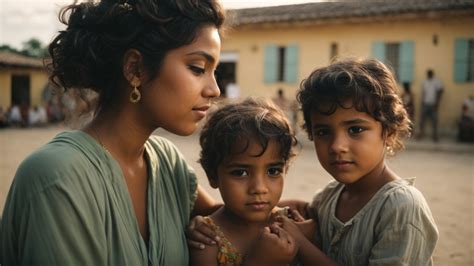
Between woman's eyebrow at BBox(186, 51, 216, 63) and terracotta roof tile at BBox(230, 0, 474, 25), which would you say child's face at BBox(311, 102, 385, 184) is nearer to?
woman's eyebrow at BBox(186, 51, 216, 63)

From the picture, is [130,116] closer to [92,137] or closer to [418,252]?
[92,137]

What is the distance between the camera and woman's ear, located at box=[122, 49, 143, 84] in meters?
1.99

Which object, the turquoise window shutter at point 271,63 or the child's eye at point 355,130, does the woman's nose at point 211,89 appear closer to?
Answer: the child's eye at point 355,130

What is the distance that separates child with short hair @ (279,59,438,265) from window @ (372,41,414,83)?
13.4 meters

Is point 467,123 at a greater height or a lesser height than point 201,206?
lesser

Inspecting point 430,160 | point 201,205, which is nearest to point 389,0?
point 430,160

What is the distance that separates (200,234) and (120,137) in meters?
0.55

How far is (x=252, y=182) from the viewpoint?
2.15 m

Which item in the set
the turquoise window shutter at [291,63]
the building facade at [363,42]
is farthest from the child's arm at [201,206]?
the turquoise window shutter at [291,63]

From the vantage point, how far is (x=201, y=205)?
8.32ft

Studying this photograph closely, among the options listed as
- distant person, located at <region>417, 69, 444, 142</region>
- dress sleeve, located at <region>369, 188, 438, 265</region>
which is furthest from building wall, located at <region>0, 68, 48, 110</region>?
dress sleeve, located at <region>369, 188, 438, 265</region>

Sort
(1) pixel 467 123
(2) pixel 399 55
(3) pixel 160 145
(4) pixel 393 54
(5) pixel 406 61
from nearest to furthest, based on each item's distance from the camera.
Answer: (3) pixel 160 145 → (1) pixel 467 123 → (5) pixel 406 61 → (2) pixel 399 55 → (4) pixel 393 54

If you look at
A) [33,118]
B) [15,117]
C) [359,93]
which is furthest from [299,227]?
[15,117]

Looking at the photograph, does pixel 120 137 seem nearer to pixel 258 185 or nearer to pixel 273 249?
pixel 258 185
